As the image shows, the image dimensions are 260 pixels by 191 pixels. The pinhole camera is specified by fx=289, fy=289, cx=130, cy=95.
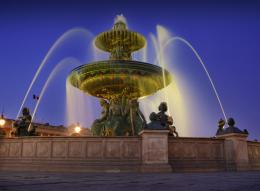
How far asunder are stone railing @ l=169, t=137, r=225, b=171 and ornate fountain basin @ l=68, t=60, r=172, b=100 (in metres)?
5.99

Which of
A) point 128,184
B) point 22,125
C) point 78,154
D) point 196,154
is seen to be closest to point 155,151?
point 196,154

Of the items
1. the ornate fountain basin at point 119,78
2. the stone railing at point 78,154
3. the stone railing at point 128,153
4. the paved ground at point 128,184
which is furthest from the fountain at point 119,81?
the paved ground at point 128,184

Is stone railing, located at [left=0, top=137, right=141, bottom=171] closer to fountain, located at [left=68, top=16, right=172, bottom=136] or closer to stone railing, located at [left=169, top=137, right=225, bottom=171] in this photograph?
stone railing, located at [left=169, top=137, right=225, bottom=171]

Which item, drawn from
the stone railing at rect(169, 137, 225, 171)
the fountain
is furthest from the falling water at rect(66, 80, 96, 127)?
the stone railing at rect(169, 137, 225, 171)

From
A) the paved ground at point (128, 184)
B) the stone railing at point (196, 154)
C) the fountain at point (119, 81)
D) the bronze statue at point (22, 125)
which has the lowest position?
the paved ground at point (128, 184)

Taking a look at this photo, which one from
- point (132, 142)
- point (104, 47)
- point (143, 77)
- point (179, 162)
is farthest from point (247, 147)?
point (104, 47)

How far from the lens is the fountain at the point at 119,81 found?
16.8 meters

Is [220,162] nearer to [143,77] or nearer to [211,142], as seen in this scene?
[211,142]

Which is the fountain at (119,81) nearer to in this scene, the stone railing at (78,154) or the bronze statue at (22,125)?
the bronze statue at (22,125)

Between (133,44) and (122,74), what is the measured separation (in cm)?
461

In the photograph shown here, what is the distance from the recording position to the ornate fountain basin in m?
16.7

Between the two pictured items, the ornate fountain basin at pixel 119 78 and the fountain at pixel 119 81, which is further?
the fountain at pixel 119 81

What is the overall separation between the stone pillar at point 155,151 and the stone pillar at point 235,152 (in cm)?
323

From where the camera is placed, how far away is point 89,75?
681 inches
